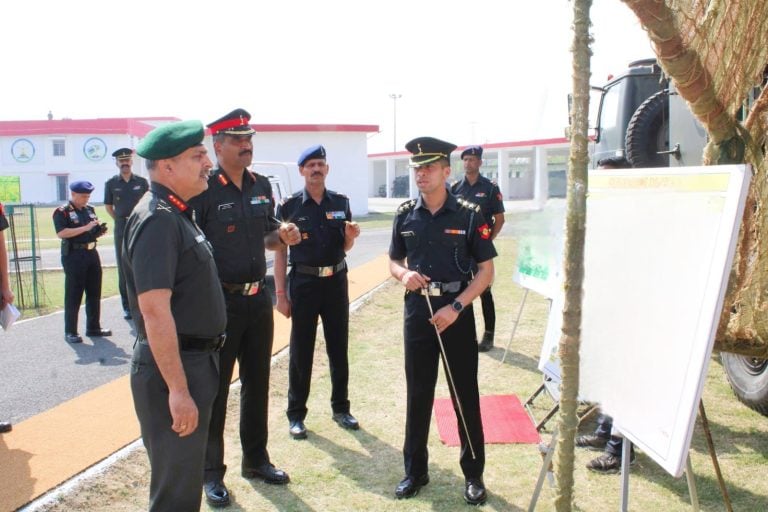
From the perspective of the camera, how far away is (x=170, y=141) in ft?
8.64

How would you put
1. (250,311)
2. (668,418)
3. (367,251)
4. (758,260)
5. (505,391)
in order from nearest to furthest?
(668,418), (758,260), (250,311), (505,391), (367,251)

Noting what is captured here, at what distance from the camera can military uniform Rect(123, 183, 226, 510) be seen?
246 cm

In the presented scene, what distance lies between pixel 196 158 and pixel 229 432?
2.79m

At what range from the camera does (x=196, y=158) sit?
272 cm

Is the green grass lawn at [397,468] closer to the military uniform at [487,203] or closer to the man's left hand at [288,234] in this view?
the military uniform at [487,203]

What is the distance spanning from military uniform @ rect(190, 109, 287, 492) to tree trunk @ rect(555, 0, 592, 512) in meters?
2.25

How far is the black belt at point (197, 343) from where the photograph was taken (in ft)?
8.68

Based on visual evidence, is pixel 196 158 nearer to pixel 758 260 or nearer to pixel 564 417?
pixel 564 417

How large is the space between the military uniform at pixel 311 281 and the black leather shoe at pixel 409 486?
124 centimetres

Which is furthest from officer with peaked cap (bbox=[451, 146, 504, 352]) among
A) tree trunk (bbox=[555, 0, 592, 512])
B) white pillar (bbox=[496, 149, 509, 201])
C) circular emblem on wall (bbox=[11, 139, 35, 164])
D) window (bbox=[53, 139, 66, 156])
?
circular emblem on wall (bbox=[11, 139, 35, 164])

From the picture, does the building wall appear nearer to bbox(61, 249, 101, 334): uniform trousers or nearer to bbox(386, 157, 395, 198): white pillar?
bbox(386, 157, 395, 198): white pillar

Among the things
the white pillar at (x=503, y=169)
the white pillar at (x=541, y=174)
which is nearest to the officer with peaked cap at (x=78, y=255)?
the white pillar at (x=541, y=174)

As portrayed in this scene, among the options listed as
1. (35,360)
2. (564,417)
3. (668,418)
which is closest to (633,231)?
(668,418)

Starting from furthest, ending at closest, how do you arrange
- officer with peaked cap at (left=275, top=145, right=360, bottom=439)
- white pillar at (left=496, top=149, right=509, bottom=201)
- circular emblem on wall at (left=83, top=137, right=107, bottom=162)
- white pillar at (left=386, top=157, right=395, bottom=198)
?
circular emblem on wall at (left=83, top=137, right=107, bottom=162) → white pillar at (left=386, top=157, right=395, bottom=198) → white pillar at (left=496, top=149, right=509, bottom=201) → officer with peaked cap at (left=275, top=145, right=360, bottom=439)
